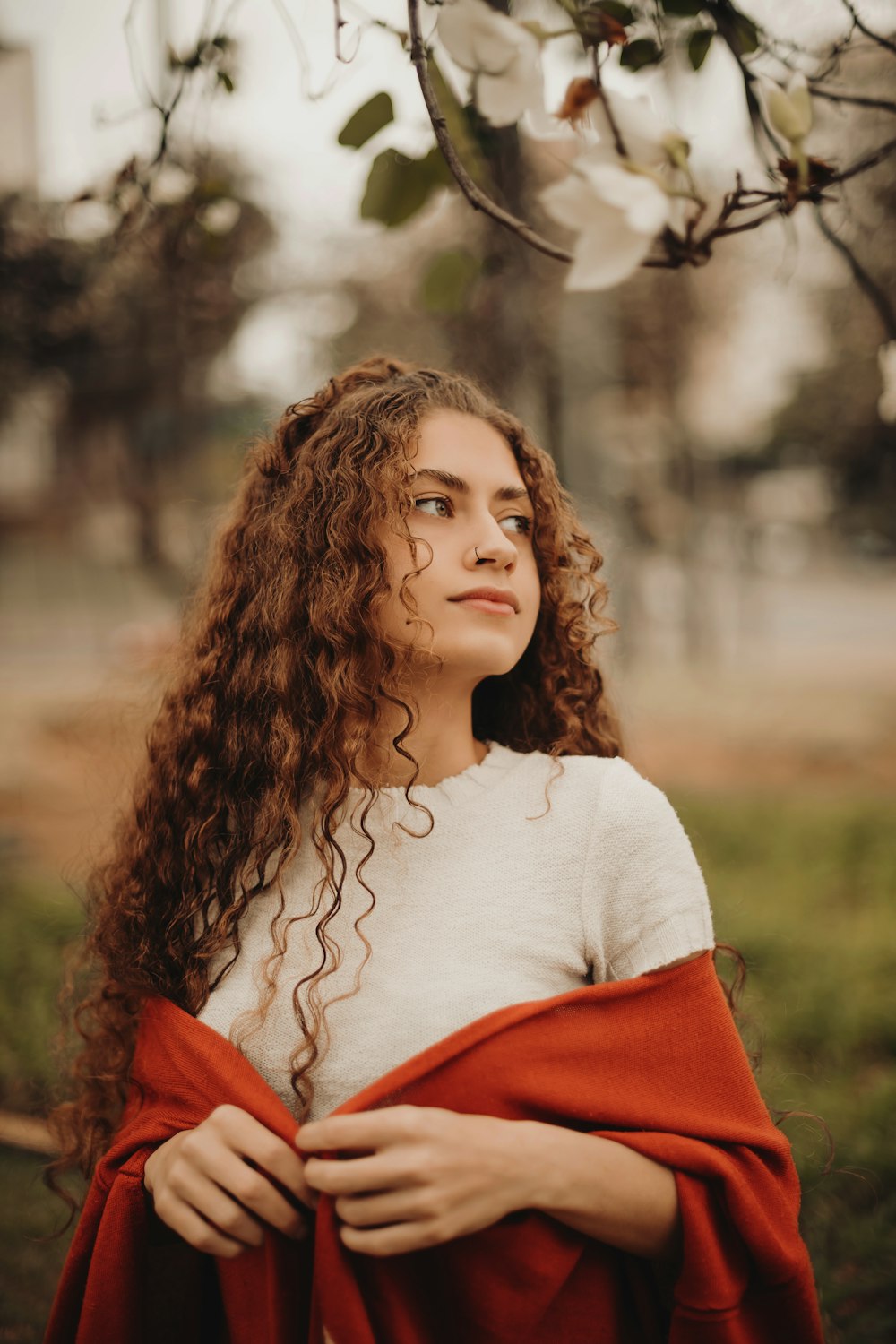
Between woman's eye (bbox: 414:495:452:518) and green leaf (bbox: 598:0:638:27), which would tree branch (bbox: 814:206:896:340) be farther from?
woman's eye (bbox: 414:495:452:518)

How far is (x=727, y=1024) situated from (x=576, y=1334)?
37cm

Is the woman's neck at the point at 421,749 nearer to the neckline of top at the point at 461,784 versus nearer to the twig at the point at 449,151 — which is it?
the neckline of top at the point at 461,784

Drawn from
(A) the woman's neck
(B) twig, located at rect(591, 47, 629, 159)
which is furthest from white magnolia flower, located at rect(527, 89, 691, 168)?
(A) the woman's neck

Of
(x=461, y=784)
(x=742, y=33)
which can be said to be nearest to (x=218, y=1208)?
(x=461, y=784)

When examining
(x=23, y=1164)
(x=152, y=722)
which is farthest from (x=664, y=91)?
(x=23, y=1164)

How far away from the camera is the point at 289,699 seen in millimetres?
1314

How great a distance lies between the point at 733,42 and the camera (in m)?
0.98

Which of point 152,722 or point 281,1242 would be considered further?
point 152,722

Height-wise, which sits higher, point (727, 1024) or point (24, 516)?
point (24, 516)

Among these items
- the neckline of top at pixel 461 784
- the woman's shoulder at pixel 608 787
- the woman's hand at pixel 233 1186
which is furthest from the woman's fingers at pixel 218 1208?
the woman's shoulder at pixel 608 787

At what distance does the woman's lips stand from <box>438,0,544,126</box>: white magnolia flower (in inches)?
21.4

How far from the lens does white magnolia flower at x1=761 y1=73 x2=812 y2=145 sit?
79 cm

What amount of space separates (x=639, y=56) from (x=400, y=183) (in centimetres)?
34

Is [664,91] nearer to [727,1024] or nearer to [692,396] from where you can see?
[727,1024]
